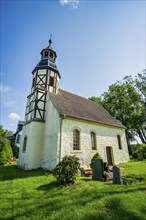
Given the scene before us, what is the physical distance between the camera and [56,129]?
12008 mm

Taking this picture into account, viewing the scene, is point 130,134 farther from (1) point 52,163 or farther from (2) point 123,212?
(2) point 123,212

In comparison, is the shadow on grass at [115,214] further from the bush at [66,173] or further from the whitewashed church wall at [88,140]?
the whitewashed church wall at [88,140]

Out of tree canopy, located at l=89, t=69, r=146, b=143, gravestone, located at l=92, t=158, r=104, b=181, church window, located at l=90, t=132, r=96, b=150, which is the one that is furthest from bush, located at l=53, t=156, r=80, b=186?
tree canopy, located at l=89, t=69, r=146, b=143

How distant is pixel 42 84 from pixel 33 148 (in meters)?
7.52

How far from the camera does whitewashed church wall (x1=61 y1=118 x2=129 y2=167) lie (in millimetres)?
11984

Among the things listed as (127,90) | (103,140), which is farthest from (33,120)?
(127,90)

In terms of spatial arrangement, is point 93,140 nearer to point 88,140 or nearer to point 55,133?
point 88,140

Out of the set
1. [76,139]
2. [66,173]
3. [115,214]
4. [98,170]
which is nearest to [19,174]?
[66,173]

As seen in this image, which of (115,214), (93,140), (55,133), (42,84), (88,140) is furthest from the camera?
(42,84)

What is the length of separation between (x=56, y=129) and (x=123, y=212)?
8666 mm

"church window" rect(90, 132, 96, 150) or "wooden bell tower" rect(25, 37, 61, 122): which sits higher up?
"wooden bell tower" rect(25, 37, 61, 122)

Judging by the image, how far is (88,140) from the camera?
13.5 m

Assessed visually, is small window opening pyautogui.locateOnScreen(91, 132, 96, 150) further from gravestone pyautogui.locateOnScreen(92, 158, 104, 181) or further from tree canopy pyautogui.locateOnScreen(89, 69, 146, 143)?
tree canopy pyautogui.locateOnScreen(89, 69, 146, 143)

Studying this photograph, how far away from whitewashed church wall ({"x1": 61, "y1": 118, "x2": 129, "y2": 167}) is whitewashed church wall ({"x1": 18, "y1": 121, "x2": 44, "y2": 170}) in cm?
313
